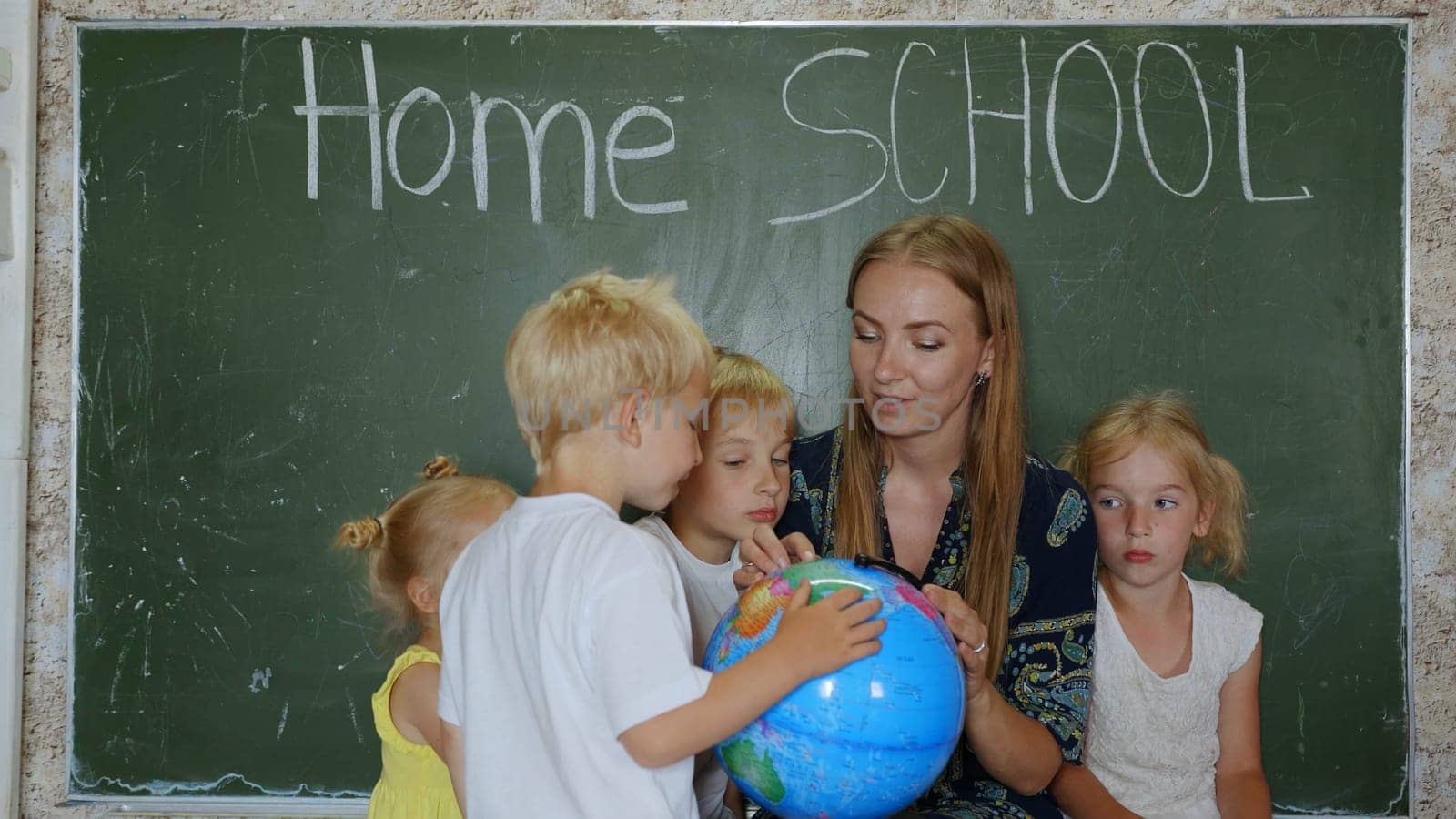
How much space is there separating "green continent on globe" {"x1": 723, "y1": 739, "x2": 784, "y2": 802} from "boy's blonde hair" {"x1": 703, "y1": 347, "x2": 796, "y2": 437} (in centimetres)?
92

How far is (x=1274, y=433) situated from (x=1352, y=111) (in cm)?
84

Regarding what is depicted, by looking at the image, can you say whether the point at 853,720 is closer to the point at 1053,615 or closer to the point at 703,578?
the point at 1053,615

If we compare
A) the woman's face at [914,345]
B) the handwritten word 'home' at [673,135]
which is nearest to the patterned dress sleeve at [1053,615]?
the woman's face at [914,345]

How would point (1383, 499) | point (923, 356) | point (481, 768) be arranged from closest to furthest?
point (481, 768), point (923, 356), point (1383, 499)

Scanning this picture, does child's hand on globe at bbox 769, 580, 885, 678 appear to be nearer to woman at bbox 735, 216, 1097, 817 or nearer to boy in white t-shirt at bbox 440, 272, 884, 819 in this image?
boy in white t-shirt at bbox 440, 272, 884, 819

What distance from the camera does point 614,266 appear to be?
3.03 meters

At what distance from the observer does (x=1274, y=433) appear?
2.96m

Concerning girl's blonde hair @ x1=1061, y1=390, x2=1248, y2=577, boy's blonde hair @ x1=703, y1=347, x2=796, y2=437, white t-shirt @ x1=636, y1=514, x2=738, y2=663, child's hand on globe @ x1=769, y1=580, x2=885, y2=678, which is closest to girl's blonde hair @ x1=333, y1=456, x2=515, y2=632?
white t-shirt @ x1=636, y1=514, x2=738, y2=663

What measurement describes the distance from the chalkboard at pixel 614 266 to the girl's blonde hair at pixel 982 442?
66cm

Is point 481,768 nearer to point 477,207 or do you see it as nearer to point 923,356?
point 923,356

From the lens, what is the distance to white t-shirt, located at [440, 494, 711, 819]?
1.54 metres

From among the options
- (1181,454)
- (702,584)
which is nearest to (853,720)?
(702,584)

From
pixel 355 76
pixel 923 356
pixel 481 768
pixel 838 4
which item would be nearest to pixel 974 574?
pixel 923 356

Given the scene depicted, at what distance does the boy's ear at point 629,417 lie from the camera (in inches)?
66.4
